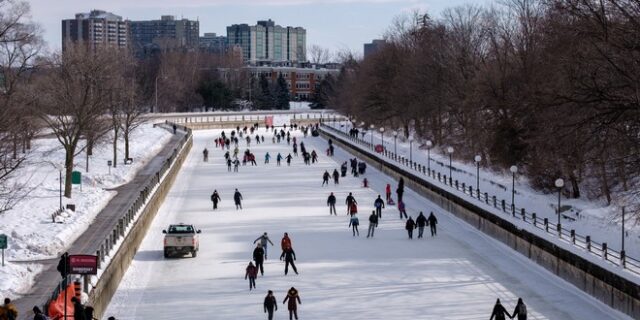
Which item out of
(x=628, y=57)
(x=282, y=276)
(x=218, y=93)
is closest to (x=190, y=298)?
(x=282, y=276)

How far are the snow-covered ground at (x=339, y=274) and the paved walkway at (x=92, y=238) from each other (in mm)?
1476

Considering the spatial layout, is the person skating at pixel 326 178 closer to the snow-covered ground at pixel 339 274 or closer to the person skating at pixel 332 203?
the snow-covered ground at pixel 339 274

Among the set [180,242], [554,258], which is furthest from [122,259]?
[554,258]

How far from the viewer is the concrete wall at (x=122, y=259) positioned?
2180 centimetres

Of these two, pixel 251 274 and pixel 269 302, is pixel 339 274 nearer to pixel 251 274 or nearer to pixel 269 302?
pixel 251 274

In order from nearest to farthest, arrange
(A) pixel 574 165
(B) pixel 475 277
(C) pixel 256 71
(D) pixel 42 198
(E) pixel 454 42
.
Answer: (B) pixel 475 277
(A) pixel 574 165
(D) pixel 42 198
(E) pixel 454 42
(C) pixel 256 71

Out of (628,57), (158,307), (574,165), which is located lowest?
(158,307)

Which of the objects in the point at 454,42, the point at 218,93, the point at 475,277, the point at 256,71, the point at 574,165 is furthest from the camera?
the point at 256,71

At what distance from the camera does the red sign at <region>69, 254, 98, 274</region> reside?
767 inches

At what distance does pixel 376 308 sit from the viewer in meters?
23.0

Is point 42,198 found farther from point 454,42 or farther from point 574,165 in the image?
point 454,42

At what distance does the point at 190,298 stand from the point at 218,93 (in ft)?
402

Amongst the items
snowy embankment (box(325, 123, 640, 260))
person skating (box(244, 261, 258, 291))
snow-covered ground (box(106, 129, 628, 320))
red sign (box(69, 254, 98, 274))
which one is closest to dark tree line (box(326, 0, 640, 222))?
snowy embankment (box(325, 123, 640, 260))

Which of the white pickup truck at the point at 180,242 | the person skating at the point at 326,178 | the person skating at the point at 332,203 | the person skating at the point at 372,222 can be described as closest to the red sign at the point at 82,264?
the white pickup truck at the point at 180,242
